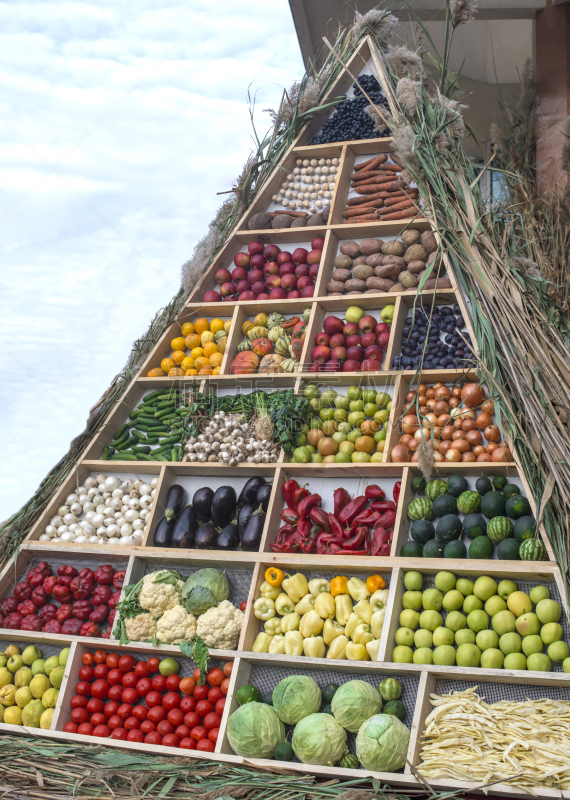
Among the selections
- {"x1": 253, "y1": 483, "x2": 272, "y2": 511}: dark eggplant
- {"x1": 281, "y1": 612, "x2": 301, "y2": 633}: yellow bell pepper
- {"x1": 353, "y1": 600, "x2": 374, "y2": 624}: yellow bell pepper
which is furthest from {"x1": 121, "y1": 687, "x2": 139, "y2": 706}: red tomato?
{"x1": 353, "y1": 600, "x2": 374, "y2": 624}: yellow bell pepper

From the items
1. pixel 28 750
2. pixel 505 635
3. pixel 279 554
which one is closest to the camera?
pixel 505 635

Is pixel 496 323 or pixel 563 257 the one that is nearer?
pixel 496 323

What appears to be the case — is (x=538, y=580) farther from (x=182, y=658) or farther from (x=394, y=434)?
(x=182, y=658)

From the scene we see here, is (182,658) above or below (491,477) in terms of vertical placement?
below

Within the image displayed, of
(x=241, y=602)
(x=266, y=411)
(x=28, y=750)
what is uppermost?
(x=266, y=411)

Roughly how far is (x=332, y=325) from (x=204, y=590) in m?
1.89

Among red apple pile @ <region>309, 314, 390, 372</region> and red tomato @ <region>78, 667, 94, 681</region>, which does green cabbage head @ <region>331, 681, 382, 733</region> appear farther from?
red apple pile @ <region>309, 314, 390, 372</region>

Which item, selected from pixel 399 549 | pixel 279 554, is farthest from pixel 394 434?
pixel 279 554

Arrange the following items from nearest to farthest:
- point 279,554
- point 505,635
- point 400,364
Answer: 1. point 505,635
2. point 279,554
3. point 400,364

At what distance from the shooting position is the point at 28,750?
339 cm

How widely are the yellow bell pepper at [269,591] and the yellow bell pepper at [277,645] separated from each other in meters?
0.22

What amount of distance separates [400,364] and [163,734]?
99.5 inches

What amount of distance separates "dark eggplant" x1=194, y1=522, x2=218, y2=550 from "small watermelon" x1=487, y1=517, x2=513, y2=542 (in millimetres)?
1653

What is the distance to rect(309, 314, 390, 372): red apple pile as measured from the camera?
405 centimetres
